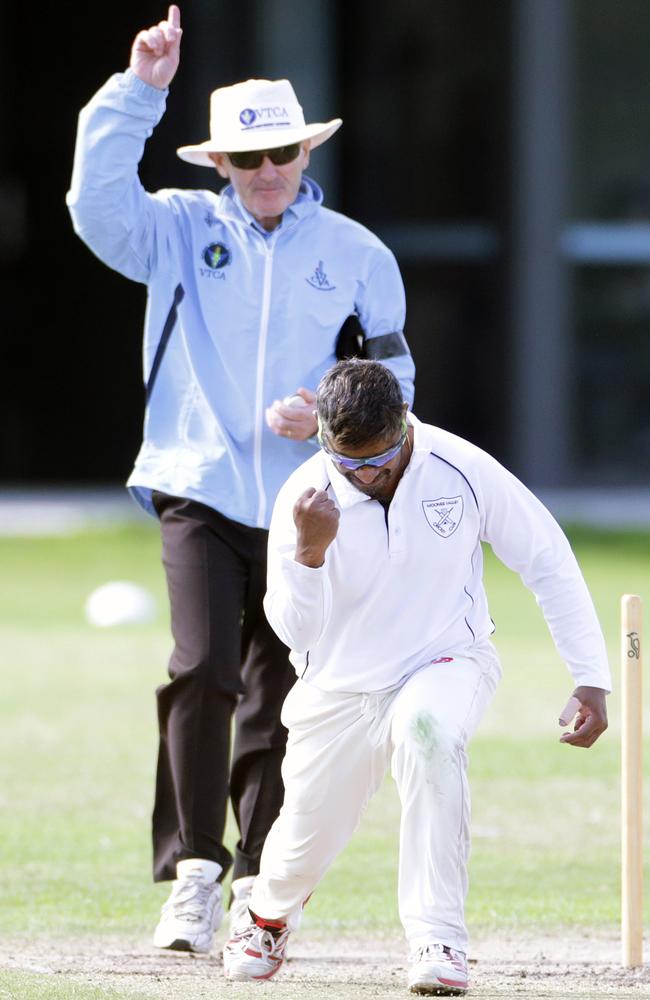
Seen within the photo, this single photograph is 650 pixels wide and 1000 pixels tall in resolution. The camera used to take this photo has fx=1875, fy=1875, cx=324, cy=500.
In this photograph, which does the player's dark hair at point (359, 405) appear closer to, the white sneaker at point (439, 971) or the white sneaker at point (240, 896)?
the white sneaker at point (439, 971)

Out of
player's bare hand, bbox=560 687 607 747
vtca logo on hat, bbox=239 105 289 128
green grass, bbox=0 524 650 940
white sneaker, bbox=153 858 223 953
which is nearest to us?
player's bare hand, bbox=560 687 607 747

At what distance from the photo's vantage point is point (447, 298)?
21.5m

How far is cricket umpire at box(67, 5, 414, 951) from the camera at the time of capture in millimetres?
5480

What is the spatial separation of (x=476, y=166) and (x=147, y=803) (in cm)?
1452

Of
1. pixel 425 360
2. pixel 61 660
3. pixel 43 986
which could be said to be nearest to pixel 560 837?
pixel 43 986

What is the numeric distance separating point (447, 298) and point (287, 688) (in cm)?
1617

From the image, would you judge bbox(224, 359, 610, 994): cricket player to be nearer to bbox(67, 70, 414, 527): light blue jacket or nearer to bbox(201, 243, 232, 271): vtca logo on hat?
bbox(67, 70, 414, 527): light blue jacket

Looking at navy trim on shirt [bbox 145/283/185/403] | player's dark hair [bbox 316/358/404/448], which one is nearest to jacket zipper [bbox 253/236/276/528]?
navy trim on shirt [bbox 145/283/185/403]

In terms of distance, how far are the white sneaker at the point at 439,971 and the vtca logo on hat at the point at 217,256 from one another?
7.04 ft

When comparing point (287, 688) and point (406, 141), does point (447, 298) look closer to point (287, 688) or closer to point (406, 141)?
point (406, 141)

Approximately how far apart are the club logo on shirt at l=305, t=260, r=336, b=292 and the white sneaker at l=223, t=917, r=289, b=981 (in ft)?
6.04

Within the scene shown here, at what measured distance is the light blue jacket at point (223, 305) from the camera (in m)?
5.50

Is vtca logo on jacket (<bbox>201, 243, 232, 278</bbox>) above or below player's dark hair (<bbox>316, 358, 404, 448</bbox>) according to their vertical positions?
above

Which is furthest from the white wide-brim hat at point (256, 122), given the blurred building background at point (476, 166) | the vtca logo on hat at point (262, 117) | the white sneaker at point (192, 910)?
the blurred building background at point (476, 166)
